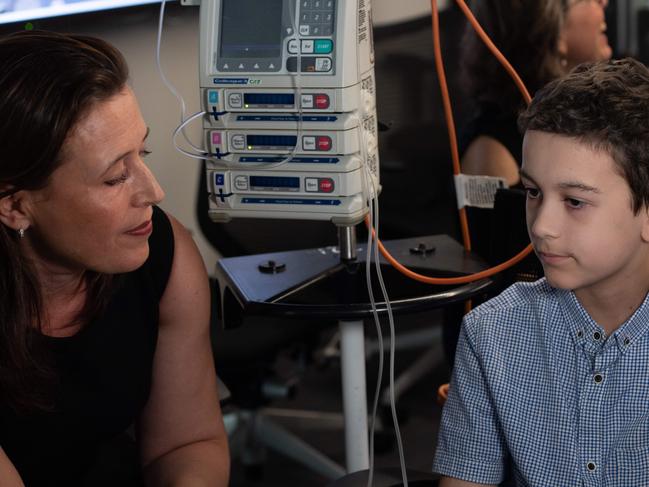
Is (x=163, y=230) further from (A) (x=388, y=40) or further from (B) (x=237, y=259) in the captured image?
(A) (x=388, y=40)

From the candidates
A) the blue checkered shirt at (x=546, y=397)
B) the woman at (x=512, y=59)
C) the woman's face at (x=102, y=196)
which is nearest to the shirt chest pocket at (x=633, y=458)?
the blue checkered shirt at (x=546, y=397)

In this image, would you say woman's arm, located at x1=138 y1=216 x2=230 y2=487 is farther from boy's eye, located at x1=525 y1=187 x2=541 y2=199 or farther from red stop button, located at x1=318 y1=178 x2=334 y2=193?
boy's eye, located at x1=525 y1=187 x2=541 y2=199

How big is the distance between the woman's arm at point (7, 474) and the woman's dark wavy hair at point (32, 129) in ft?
0.29

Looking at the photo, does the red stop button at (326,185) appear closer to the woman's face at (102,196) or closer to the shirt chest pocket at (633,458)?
the woman's face at (102,196)

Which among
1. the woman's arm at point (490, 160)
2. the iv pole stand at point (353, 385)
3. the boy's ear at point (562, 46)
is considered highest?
the boy's ear at point (562, 46)

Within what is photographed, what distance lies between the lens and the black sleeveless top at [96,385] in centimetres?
142

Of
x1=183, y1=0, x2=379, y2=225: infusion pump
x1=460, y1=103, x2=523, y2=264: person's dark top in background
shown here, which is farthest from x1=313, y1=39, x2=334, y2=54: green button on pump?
x1=460, y1=103, x2=523, y2=264: person's dark top in background

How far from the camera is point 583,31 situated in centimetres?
229

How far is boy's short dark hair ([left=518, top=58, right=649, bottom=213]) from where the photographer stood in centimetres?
117

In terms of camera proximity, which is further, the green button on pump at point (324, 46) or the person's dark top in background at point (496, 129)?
the person's dark top in background at point (496, 129)

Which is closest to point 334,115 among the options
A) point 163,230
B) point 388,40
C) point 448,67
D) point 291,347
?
point 163,230

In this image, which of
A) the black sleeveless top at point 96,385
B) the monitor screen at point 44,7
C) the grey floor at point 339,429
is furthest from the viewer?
the grey floor at point 339,429

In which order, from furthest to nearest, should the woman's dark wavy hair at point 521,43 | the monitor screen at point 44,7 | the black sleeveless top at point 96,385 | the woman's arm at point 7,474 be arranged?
the woman's dark wavy hair at point 521,43, the monitor screen at point 44,7, the black sleeveless top at point 96,385, the woman's arm at point 7,474

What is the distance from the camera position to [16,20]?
2.05 m
